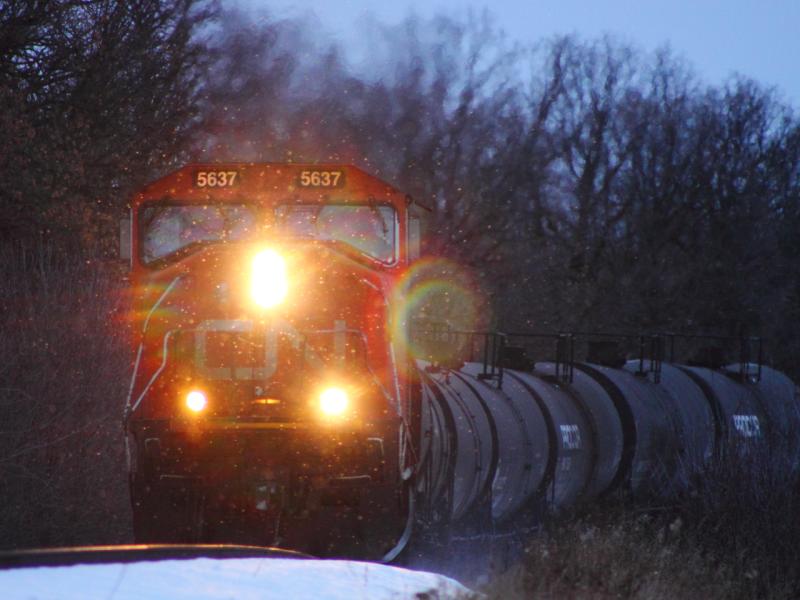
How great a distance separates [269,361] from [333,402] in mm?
708

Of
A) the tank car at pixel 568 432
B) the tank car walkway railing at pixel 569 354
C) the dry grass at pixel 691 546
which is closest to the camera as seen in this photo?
the dry grass at pixel 691 546

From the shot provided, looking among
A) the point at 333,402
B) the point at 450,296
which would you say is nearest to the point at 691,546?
the point at 333,402

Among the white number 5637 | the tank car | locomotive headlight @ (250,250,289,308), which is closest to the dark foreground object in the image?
locomotive headlight @ (250,250,289,308)

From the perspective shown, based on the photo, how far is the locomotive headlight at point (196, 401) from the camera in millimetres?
10961

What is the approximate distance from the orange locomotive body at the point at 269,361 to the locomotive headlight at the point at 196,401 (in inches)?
0.7

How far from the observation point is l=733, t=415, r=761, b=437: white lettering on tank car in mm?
16909

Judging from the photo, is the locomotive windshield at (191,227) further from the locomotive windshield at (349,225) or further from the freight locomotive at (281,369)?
the locomotive windshield at (349,225)

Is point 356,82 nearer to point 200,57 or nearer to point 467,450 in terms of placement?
point 200,57

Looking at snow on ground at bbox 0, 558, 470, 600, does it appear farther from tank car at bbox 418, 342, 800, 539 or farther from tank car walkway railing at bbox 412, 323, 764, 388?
tank car walkway railing at bbox 412, 323, 764, 388

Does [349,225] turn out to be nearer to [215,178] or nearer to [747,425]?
[215,178]

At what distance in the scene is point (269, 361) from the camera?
439 inches

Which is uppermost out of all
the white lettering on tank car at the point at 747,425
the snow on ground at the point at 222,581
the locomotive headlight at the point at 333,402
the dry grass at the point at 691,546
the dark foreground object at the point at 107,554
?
the locomotive headlight at the point at 333,402

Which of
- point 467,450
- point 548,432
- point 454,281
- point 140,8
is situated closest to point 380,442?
point 467,450

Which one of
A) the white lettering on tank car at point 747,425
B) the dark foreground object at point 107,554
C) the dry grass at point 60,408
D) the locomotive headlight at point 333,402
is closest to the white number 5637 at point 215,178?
the locomotive headlight at point 333,402
